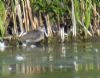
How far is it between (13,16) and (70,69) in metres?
4.93

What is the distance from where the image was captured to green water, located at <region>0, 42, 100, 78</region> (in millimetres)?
9812

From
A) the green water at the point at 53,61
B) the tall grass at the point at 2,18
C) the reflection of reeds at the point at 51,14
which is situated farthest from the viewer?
the reflection of reeds at the point at 51,14

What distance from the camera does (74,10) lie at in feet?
48.7

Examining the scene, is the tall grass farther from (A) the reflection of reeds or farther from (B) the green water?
(B) the green water

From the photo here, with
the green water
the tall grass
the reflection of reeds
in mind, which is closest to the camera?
the green water

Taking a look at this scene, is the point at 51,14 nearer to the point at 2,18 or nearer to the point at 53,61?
the point at 2,18

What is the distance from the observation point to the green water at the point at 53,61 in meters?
9.81

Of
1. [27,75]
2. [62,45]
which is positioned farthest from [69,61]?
[62,45]

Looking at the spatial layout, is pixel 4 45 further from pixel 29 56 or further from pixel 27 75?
pixel 27 75

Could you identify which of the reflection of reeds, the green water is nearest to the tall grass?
the reflection of reeds

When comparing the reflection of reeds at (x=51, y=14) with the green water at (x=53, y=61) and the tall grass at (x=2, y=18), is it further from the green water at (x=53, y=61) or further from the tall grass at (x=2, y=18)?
the green water at (x=53, y=61)

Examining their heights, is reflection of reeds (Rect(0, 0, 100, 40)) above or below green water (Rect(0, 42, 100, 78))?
above

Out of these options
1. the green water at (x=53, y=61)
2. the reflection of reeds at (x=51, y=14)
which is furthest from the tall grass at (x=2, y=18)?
the green water at (x=53, y=61)

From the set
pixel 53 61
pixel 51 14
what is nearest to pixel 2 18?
pixel 51 14
